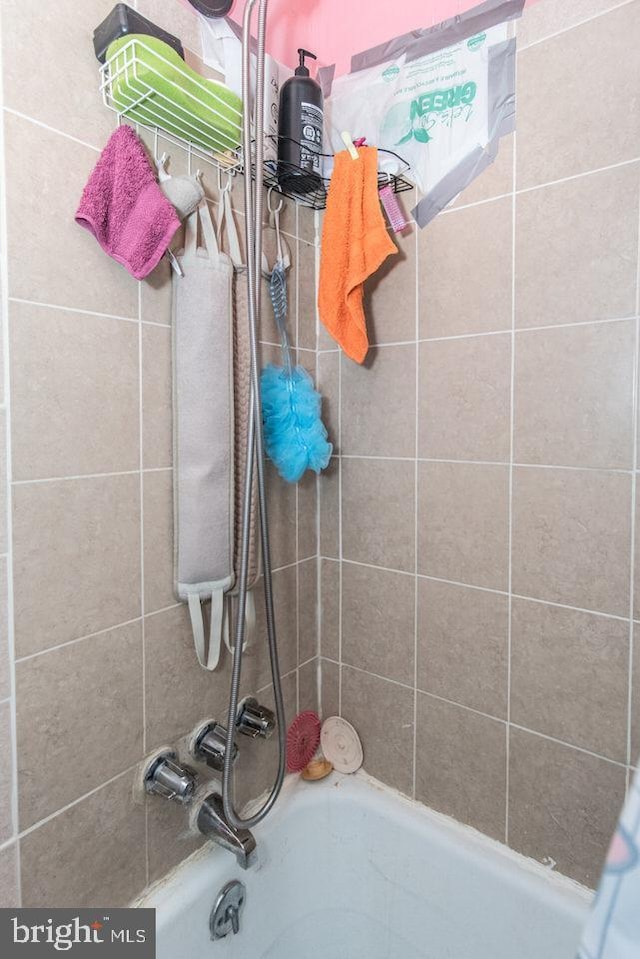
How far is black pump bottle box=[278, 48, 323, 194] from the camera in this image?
1025 mm

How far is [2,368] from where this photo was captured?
701mm

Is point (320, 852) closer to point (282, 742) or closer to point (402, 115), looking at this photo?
point (282, 742)

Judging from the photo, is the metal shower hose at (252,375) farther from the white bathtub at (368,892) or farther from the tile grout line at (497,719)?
the tile grout line at (497,719)

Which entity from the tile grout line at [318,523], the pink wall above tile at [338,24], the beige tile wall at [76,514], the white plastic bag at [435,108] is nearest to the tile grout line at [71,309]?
the beige tile wall at [76,514]

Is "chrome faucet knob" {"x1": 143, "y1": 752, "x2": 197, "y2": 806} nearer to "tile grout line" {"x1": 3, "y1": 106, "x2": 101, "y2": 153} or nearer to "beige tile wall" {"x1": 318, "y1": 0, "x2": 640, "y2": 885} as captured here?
"beige tile wall" {"x1": 318, "y1": 0, "x2": 640, "y2": 885}

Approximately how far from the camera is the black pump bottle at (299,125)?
103 cm

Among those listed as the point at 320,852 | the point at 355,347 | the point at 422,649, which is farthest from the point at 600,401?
the point at 320,852

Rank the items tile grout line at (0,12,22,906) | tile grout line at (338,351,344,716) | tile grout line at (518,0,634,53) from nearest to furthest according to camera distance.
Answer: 1. tile grout line at (0,12,22,906)
2. tile grout line at (518,0,634,53)
3. tile grout line at (338,351,344,716)

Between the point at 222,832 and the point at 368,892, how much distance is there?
0.44 meters

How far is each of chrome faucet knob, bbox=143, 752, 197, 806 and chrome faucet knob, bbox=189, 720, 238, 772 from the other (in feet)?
0.18

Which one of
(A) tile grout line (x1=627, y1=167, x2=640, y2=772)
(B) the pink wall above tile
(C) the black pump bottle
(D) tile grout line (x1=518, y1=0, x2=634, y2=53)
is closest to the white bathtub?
(A) tile grout line (x1=627, y1=167, x2=640, y2=772)

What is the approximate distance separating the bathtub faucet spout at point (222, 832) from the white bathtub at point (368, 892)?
0.08m

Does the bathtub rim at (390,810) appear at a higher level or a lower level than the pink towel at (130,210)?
lower

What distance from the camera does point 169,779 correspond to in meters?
0.90
